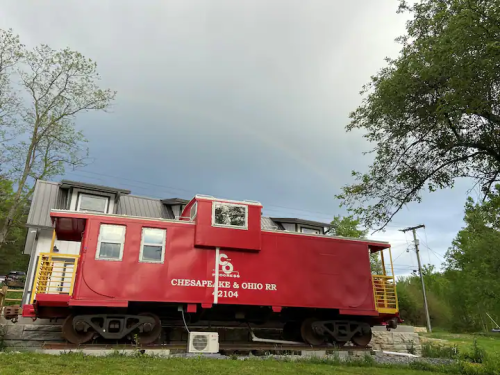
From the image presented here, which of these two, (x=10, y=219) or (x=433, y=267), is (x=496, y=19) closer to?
(x=10, y=219)

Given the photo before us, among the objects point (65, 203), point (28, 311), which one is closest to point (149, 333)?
point (28, 311)

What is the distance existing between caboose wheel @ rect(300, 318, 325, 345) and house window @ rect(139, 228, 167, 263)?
5.20 metres

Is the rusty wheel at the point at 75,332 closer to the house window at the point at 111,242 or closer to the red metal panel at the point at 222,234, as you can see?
the house window at the point at 111,242

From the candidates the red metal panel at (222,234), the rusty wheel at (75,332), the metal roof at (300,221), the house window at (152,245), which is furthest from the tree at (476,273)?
the rusty wheel at (75,332)

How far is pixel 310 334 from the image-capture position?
11852 millimetres

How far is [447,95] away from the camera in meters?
7.43

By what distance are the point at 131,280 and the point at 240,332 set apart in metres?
4.94

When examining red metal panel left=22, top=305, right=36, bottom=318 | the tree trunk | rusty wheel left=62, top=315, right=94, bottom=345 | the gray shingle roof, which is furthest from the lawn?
the tree trunk

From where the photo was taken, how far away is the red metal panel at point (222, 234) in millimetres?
10805

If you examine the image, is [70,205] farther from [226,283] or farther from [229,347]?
[229,347]

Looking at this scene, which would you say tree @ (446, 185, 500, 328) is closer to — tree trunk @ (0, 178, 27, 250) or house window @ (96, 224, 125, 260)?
house window @ (96, 224, 125, 260)

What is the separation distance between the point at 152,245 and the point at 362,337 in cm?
772

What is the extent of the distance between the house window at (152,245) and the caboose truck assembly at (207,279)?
0.03 metres

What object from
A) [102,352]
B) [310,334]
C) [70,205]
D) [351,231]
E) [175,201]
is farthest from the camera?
[351,231]
